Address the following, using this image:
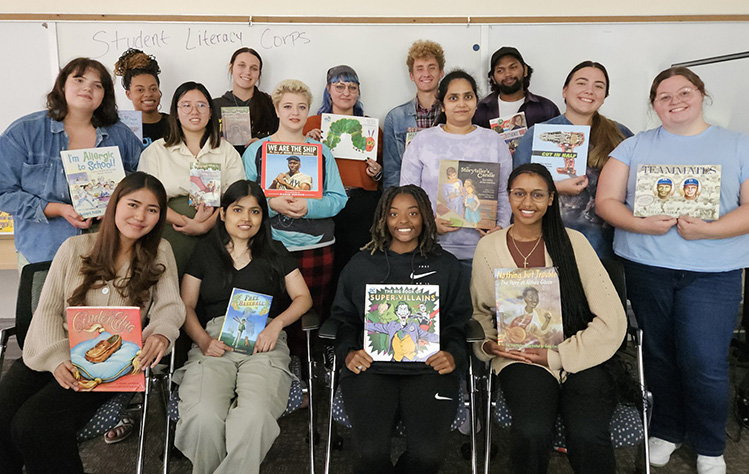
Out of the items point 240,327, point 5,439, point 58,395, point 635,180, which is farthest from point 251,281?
point 635,180

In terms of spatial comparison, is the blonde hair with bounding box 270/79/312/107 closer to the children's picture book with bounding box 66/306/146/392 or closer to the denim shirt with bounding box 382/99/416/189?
the denim shirt with bounding box 382/99/416/189

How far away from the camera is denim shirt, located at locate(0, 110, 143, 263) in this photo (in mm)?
2361

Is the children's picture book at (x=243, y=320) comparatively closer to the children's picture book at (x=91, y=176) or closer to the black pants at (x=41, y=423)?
the black pants at (x=41, y=423)

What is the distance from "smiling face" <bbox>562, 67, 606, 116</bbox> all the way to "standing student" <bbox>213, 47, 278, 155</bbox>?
1.86 m

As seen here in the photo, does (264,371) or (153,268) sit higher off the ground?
(153,268)

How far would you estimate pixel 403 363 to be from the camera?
6.69 ft

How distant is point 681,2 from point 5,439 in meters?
4.69

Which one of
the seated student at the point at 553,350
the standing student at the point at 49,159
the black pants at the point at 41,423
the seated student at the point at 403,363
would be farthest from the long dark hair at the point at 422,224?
the standing student at the point at 49,159

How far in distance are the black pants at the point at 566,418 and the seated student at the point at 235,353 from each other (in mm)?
902

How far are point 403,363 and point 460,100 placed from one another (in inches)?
51.8

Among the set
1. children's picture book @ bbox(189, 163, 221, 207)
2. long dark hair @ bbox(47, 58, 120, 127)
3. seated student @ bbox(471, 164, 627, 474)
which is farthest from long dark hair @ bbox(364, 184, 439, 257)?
long dark hair @ bbox(47, 58, 120, 127)

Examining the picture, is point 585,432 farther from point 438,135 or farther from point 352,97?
point 352,97

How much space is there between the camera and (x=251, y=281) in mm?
2275

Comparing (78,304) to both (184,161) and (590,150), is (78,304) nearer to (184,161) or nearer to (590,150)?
(184,161)
